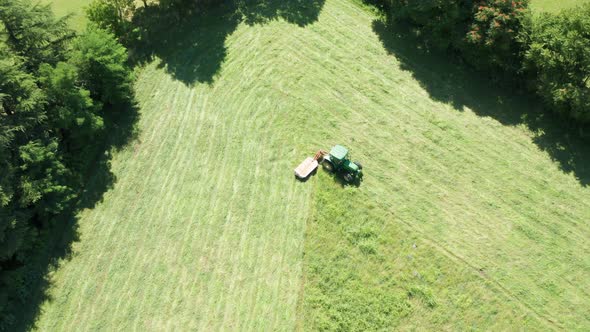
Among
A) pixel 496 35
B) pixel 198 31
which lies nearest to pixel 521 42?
pixel 496 35

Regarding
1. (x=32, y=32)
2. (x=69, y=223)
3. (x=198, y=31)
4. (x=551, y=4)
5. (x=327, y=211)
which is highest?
(x=551, y=4)

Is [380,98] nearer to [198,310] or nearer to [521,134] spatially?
[521,134]

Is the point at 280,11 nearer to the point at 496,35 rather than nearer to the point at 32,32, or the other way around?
the point at 496,35

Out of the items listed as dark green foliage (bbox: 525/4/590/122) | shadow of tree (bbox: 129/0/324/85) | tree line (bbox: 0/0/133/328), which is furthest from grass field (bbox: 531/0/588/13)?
tree line (bbox: 0/0/133/328)

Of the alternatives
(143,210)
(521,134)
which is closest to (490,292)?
(521,134)

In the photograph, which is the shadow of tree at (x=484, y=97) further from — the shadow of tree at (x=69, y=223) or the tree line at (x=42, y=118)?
the tree line at (x=42, y=118)

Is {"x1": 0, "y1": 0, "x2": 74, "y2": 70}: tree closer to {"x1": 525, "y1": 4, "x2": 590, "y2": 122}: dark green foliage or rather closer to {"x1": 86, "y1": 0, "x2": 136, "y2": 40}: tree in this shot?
{"x1": 86, "y1": 0, "x2": 136, "y2": 40}: tree

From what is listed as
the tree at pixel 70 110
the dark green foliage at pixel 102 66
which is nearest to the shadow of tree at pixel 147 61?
the tree at pixel 70 110
